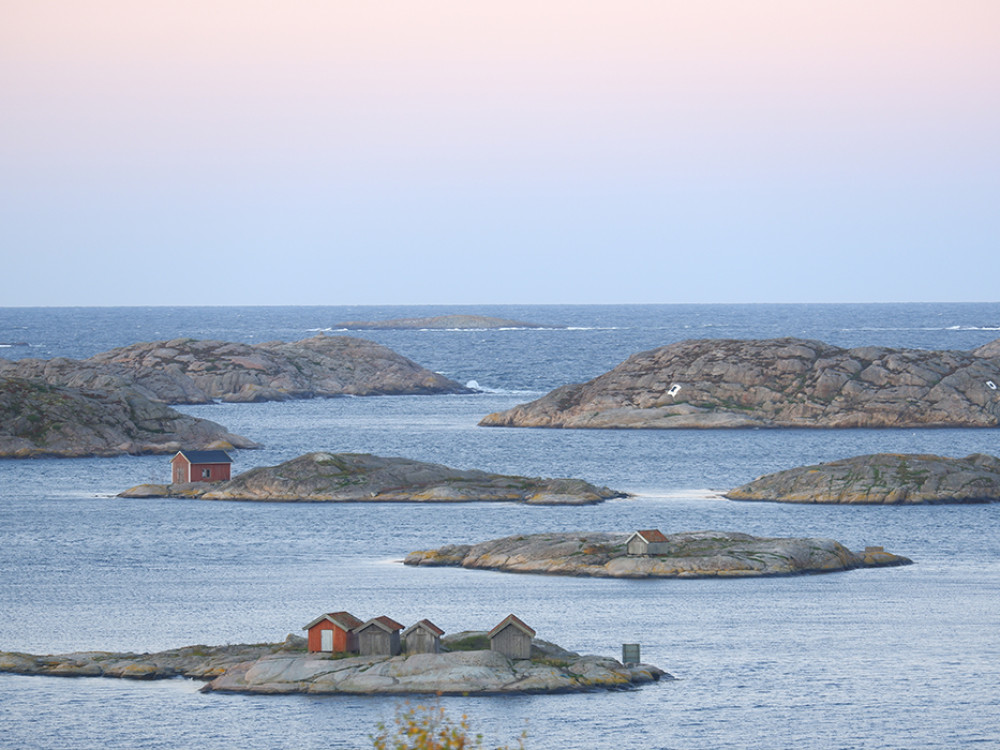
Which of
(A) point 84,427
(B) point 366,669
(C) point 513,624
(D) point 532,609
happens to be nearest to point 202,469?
(A) point 84,427

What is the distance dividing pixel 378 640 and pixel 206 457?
66331 millimetres

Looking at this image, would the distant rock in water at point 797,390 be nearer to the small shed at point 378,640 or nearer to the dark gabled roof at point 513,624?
the dark gabled roof at point 513,624

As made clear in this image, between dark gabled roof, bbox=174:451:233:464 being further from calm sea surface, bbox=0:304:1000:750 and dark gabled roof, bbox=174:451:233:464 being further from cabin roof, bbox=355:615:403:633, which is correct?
cabin roof, bbox=355:615:403:633

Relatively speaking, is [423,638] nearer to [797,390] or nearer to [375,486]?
[375,486]

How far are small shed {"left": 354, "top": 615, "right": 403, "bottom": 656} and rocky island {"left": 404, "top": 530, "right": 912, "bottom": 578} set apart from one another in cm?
2570

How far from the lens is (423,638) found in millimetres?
55281

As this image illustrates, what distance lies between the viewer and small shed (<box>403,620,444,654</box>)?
55.0 m

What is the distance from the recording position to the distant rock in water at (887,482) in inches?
4146

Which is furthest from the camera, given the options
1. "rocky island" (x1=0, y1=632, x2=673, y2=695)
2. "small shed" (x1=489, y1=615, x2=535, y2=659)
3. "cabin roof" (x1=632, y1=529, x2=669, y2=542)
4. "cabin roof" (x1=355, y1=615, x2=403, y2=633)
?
"cabin roof" (x1=632, y1=529, x2=669, y2=542)

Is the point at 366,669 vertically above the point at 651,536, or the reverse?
the point at 651,536

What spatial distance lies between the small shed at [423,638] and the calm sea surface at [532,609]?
2.99m

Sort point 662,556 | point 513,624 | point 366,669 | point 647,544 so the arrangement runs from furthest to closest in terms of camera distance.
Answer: point 662,556 → point 647,544 → point 513,624 → point 366,669

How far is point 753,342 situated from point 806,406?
1128 cm

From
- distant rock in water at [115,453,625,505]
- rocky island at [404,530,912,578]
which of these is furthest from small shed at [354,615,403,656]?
distant rock in water at [115,453,625,505]
